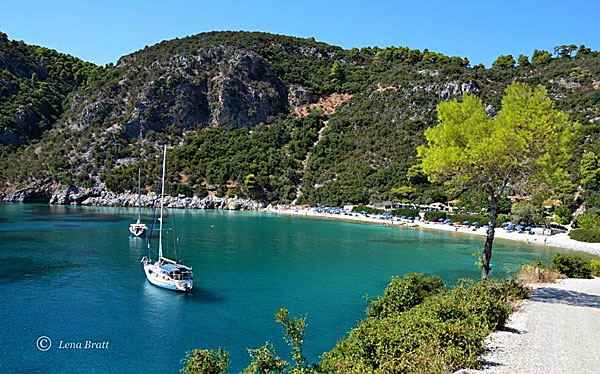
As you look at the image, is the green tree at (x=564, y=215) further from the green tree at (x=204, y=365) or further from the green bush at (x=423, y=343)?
the green tree at (x=204, y=365)

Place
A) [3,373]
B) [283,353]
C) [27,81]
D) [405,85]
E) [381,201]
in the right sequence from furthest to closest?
[27,81] → [405,85] → [381,201] → [283,353] → [3,373]

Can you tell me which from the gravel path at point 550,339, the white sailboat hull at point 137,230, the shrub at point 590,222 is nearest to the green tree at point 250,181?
the white sailboat hull at point 137,230

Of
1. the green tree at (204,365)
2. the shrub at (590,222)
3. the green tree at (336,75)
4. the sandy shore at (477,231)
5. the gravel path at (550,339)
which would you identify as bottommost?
the sandy shore at (477,231)

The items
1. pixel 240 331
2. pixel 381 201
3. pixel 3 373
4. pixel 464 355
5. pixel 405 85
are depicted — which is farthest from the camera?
pixel 405 85

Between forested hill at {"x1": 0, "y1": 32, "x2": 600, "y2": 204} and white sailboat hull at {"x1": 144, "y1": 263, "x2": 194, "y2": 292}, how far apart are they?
230 ft

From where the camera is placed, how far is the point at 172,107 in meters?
129

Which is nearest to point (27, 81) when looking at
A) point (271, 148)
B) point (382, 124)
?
point (271, 148)

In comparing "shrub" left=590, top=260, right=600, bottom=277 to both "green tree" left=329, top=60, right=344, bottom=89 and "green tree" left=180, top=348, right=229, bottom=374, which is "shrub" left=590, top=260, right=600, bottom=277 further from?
"green tree" left=329, top=60, right=344, bottom=89

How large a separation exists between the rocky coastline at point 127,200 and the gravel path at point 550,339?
300ft

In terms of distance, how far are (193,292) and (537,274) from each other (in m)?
21.3

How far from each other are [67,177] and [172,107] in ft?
129

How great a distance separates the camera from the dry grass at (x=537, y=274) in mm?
21031

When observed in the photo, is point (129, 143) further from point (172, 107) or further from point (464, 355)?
point (464, 355)

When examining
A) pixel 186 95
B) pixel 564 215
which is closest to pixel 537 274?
pixel 564 215
